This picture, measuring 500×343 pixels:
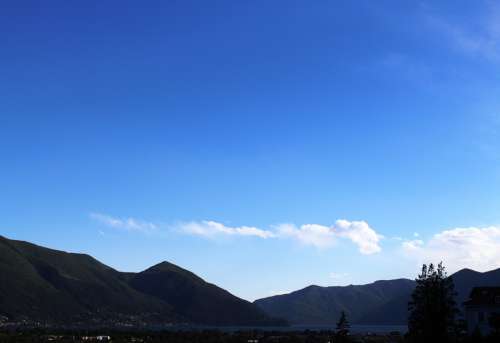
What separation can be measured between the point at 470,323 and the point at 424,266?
35.5 metres

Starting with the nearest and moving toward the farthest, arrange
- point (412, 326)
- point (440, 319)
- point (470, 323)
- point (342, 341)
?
point (440, 319) → point (412, 326) → point (470, 323) → point (342, 341)

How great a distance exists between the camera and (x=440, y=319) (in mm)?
75625

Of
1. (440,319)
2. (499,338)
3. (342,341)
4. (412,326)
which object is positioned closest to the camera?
(499,338)

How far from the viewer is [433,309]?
76188 mm

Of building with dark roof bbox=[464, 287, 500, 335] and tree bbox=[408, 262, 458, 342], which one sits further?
building with dark roof bbox=[464, 287, 500, 335]

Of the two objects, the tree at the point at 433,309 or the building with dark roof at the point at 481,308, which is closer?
the tree at the point at 433,309

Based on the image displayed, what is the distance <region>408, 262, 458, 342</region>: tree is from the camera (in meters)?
75.2

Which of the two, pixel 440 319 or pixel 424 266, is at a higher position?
pixel 424 266

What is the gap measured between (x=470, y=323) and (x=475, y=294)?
5856 millimetres

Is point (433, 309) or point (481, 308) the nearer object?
point (433, 309)

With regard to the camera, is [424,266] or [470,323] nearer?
[424,266]

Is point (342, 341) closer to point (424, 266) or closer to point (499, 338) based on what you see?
point (424, 266)

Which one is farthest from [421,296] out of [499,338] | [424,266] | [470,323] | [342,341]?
[342,341]

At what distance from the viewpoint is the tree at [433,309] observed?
7525cm
